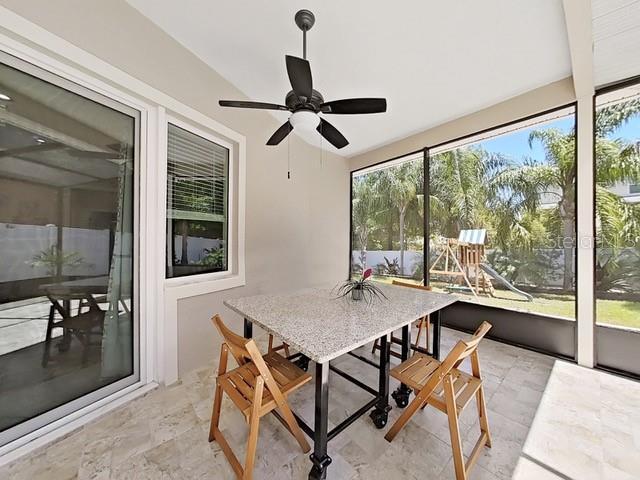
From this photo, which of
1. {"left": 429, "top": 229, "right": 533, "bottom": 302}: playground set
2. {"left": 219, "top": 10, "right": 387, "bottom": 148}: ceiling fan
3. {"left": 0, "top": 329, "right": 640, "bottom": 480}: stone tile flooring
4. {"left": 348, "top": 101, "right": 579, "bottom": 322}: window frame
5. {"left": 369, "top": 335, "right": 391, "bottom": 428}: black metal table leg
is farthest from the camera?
{"left": 429, "top": 229, "right": 533, "bottom": 302}: playground set

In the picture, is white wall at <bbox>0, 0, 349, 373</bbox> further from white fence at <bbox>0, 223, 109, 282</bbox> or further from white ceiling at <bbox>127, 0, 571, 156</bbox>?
white fence at <bbox>0, 223, 109, 282</bbox>

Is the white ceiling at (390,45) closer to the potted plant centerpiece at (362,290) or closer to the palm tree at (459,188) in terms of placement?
the palm tree at (459,188)

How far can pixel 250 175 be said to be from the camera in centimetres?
286

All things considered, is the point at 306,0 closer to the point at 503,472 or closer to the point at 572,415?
the point at 503,472

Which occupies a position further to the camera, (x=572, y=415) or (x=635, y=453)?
(x=572, y=415)

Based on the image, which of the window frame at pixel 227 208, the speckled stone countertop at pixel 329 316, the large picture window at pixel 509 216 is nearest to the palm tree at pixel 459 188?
the large picture window at pixel 509 216

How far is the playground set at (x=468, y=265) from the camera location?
10.1ft

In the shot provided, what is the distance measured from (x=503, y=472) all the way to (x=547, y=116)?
3.19 m

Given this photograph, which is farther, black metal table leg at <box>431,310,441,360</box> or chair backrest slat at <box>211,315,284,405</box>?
black metal table leg at <box>431,310,441,360</box>

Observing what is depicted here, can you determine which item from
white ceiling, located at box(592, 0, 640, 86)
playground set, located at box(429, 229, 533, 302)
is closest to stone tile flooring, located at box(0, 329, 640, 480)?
playground set, located at box(429, 229, 533, 302)

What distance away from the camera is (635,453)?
1.42 meters

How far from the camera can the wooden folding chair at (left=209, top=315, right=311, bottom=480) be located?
1.14 metres

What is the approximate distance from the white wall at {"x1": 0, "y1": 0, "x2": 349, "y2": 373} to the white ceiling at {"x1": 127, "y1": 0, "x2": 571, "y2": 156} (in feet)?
0.64

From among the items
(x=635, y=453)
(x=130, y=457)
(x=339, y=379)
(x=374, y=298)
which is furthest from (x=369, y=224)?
(x=130, y=457)
